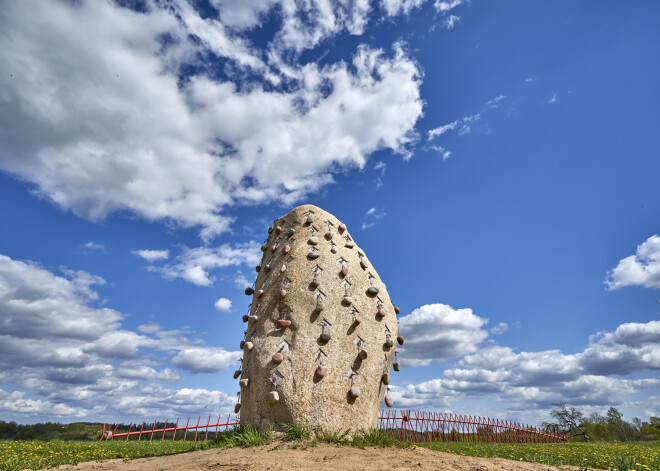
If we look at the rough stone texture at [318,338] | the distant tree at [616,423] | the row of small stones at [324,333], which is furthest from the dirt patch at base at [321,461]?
the distant tree at [616,423]

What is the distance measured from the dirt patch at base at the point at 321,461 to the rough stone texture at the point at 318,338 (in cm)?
87

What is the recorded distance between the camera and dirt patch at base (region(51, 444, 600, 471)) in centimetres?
621

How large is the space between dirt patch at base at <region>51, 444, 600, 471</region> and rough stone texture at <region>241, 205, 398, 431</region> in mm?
872

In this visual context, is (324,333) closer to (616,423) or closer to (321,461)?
(321,461)

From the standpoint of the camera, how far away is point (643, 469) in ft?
23.4

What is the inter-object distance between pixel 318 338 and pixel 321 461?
109 inches

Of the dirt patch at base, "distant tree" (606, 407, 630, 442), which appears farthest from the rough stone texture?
"distant tree" (606, 407, 630, 442)

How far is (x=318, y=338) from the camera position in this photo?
29.2ft

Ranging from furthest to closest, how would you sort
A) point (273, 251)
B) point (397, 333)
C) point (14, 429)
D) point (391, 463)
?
point (14, 429)
point (273, 251)
point (397, 333)
point (391, 463)

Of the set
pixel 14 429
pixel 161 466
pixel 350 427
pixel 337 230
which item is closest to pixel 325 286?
pixel 337 230

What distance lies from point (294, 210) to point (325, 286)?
319 centimetres

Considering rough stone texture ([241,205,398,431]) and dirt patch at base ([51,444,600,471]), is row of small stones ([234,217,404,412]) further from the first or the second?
dirt patch at base ([51,444,600,471])

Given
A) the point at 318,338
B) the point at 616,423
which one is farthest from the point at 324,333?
the point at 616,423

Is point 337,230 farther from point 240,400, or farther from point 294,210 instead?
point 240,400
